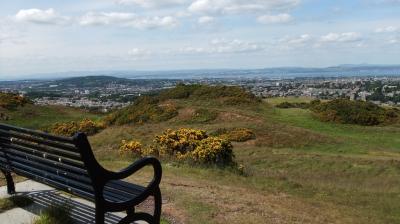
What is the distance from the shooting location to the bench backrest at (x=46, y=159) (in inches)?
176

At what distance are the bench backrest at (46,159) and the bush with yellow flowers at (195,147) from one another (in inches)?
246

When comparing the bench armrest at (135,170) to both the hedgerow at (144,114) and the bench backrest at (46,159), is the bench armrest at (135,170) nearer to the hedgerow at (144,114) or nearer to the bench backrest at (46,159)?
the bench backrest at (46,159)

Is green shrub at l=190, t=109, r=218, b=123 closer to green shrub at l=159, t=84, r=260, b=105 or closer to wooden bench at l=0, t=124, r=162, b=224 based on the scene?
green shrub at l=159, t=84, r=260, b=105

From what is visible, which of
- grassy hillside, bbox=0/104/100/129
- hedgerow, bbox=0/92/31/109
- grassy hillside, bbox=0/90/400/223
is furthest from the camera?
hedgerow, bbox=0/92/31/109

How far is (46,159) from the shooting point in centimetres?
515

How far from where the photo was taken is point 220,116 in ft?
77.4

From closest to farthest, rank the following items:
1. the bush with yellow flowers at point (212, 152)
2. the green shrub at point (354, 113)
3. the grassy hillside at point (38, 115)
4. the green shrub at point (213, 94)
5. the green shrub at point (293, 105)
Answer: the bush with yellow flowers at point (212, 152), the green shrub at point (354, 113), the grassy hillside at point (38, 115), the green shrub at point (213, 94), the green shrub at point (293, 105)

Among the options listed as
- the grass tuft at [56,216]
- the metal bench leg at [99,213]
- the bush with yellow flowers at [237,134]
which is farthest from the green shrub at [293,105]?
the metal bench leg at [99,213]

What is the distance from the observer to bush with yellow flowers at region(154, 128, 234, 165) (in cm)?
1188

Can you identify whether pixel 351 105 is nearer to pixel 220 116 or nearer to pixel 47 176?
pixel 220 116

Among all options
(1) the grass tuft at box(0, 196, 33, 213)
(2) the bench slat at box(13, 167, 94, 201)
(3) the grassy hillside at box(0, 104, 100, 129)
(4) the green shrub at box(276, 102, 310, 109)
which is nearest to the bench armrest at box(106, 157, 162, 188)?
(2) the bench slat at box(13, 167, 94, 201)

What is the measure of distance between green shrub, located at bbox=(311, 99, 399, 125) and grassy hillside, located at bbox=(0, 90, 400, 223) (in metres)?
0.64

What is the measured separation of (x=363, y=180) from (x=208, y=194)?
669 cm

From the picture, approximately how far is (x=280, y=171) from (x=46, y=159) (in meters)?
9.05
